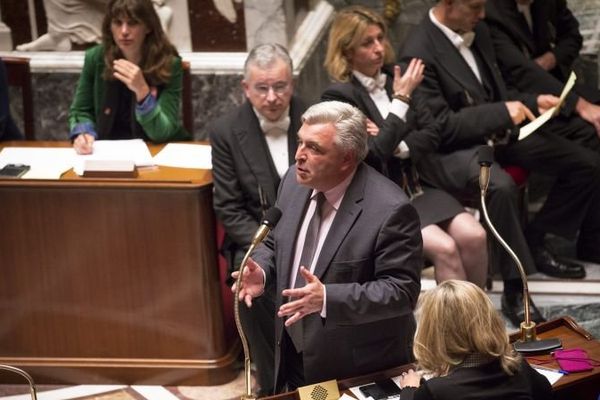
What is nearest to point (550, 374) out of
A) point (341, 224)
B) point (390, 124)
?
point (341, 224)

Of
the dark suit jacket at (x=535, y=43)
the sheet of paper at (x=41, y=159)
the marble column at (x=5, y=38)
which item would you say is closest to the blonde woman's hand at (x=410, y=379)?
the sheet of paper at (x=41, y=159)

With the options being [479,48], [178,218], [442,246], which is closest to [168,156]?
[178,218]

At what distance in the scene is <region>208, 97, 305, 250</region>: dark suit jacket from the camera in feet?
15.6

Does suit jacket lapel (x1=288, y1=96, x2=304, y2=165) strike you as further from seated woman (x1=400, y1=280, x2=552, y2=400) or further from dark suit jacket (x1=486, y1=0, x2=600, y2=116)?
seated woman (x1=400, y1=280, x2=552, y2=400)

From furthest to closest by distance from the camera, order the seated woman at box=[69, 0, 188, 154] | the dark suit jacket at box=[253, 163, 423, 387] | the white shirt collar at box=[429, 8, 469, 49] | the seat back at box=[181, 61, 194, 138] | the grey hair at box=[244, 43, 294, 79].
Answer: the seat back at box=[181, 61, 194, 138] < the white shirt collar at box=[429, 8, 469, 49] < the seated woman at box=[69, 0, 188, 154] < the grey hair at box=[244, 43, 294, 79] < the dark suit jacket at box=[253, 163, 423, 387]

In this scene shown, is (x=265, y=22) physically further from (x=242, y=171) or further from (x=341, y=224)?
(x=341, y=224)

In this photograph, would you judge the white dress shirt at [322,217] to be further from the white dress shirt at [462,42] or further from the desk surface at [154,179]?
the white dress shirt at [462,42]

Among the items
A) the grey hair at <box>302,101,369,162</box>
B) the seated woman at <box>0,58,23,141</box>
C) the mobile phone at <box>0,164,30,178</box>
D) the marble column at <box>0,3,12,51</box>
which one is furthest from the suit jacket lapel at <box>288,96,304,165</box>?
the marble column at <box>0,3,12,51</box>

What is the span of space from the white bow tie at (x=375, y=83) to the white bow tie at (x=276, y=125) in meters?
0.45

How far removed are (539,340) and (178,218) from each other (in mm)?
1758

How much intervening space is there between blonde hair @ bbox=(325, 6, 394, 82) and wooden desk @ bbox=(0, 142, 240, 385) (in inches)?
30.6

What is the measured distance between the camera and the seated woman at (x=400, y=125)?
16.1 ft

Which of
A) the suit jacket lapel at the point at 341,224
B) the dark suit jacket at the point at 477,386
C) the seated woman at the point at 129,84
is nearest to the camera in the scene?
the dark suit jacket at the point at 477,386

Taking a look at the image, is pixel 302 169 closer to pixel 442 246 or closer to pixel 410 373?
pixel 410 373
